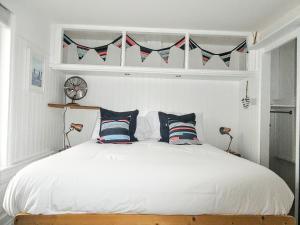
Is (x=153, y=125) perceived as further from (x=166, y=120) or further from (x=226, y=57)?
(x=226, y=57)

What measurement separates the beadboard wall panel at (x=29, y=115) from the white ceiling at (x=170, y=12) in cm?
59

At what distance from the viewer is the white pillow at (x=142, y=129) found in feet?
10.0

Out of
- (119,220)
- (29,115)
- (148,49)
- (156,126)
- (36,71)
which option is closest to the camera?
(119,220)

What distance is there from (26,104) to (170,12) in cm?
184

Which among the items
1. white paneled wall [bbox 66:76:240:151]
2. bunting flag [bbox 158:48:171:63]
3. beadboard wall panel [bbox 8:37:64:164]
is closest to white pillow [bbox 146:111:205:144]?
white paneled wall [bbox 66:76:240:151]

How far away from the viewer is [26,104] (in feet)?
8.36

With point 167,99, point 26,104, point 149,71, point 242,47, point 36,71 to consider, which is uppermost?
point 242,47

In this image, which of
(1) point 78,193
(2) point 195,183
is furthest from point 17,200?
(2) point 195,183

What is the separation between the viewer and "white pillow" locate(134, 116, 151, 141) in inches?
120

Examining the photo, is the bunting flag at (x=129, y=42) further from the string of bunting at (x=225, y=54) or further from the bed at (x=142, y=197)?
the bed at (x=142, y=197)

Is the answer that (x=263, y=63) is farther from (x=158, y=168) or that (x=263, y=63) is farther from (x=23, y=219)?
(x=23, y=219)

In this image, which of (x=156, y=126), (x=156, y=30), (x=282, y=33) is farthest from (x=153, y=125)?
(x=282, y=33)

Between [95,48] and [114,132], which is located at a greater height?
[95,48]

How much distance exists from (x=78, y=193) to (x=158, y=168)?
0.50 meters
